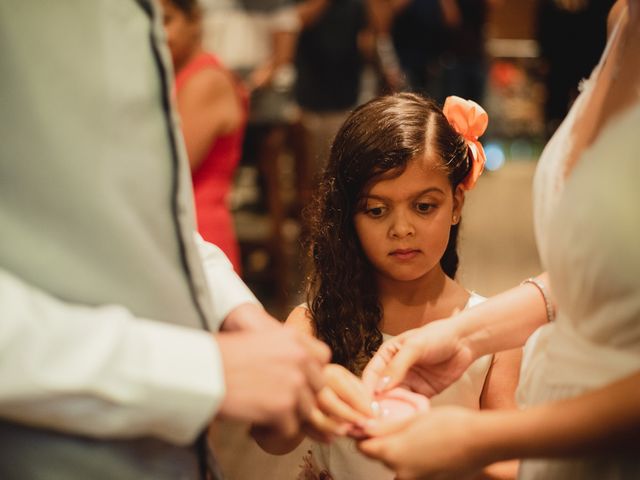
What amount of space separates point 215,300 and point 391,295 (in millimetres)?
539

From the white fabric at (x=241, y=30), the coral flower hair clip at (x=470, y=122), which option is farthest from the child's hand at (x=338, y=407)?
the white fabric at (x=241, y=30)

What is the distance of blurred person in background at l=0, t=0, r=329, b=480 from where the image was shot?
2.33 ft

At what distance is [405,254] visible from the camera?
1.34 metres

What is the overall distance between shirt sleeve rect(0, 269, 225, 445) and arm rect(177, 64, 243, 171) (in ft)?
5.53

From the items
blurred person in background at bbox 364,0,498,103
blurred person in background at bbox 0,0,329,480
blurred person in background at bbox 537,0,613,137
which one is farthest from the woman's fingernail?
blurred person in background at bbox 364,0,498,103

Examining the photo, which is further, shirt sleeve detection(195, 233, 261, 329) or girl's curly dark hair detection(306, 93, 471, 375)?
girl's curly dark hair detection(306, 93, 471, 375)

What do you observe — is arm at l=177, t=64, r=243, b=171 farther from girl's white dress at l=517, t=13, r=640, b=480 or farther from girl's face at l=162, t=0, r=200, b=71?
girl's white dress at l=517, t=13, r=640, b=480

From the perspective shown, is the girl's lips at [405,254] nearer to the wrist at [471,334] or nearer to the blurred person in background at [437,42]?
the wrist at [471,334]

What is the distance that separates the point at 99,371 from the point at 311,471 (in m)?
0.80

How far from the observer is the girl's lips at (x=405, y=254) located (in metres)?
1.34

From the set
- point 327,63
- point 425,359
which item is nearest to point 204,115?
point 425,359

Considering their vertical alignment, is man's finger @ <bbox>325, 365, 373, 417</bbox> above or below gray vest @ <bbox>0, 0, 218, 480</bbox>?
below

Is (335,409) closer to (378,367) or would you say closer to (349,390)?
(349,390)

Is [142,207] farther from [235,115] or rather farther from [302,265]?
[235,115]
